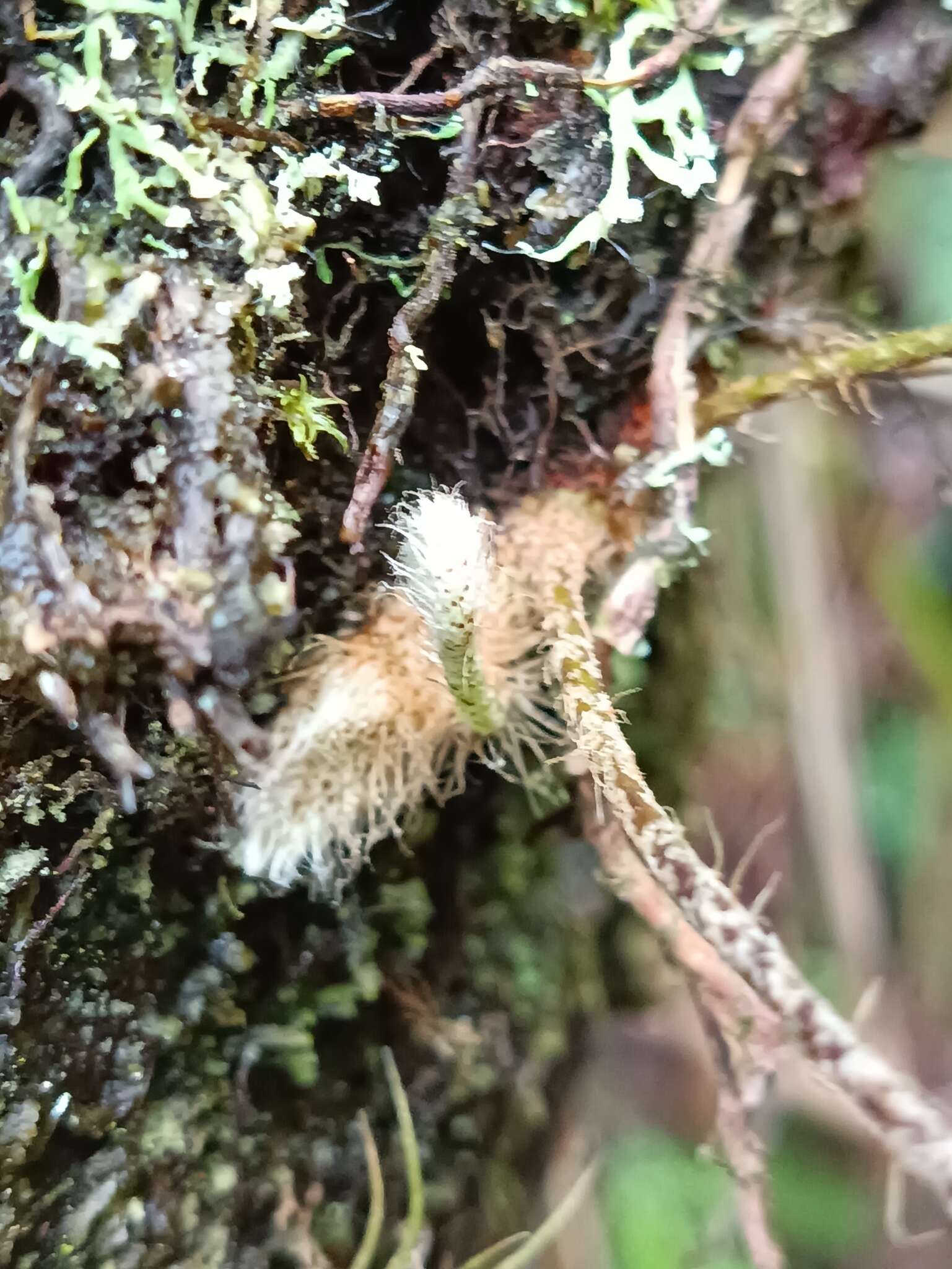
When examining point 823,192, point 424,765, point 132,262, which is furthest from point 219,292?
point 823,192

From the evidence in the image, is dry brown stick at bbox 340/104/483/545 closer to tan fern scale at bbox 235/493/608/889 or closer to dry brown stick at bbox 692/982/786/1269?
tan fern scale at bbox 235/493/608/889

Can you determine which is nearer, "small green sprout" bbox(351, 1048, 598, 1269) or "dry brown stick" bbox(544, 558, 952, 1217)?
"dry brown stick" bbox(544, 558, 952, 1217)

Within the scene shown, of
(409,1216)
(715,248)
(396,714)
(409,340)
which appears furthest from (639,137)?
(409,1216)

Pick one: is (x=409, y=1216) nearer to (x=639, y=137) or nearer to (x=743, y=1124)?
(x=743, y=1124)

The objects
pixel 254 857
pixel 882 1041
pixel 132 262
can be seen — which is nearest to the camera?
pixel 132 262

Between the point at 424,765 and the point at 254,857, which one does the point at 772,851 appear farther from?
the point at 254,857

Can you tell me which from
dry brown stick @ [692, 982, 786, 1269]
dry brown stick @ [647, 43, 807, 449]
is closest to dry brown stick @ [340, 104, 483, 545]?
dry brown stick @ [647, 43, 807, 449]
